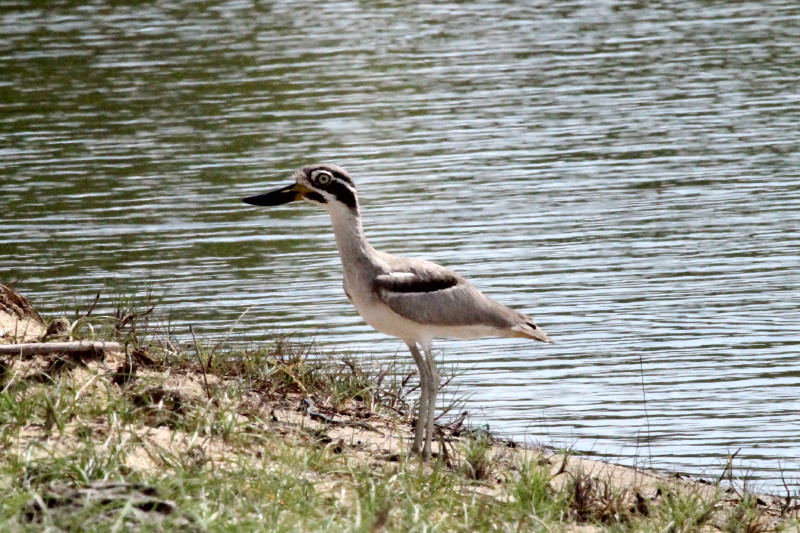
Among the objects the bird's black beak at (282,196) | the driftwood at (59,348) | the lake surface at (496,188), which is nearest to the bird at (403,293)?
the bird's black beak at (282,196)

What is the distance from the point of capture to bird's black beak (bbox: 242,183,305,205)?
25.8 feet

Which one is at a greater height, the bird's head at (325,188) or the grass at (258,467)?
the bird's head at (325,188)

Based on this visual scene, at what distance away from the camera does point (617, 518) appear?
6613mm

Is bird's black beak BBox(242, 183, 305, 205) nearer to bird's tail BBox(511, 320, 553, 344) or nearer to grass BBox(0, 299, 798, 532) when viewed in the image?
grass BBox(0, 299, 798, 532)

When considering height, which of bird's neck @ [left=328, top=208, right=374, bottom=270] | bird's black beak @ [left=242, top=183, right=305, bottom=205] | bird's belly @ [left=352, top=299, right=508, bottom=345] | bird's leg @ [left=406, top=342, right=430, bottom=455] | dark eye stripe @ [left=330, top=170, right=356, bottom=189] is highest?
dark eye stripe @ [left=330, top=170, right=356, bottom=189]

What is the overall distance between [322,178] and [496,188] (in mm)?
8441

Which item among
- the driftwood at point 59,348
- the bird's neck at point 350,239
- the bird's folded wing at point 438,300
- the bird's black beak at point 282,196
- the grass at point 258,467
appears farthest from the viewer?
the bird's black beak at point 282,196

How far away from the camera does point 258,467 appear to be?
6562mm

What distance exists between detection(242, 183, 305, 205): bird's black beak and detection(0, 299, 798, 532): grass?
1.08m

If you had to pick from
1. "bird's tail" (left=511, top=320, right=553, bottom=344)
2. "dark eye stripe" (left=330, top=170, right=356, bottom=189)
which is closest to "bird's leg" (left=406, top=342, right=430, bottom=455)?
"bird's tail" (left=511, top=320, right=553, bottom=344)

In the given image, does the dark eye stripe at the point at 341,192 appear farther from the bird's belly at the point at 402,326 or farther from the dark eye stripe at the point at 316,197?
the bird's belly at the point at 402,326

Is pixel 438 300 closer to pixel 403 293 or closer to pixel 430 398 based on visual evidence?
pixel 403 293

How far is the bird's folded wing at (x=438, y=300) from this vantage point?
7.57m

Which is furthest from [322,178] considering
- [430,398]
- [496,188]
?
[496,188]
